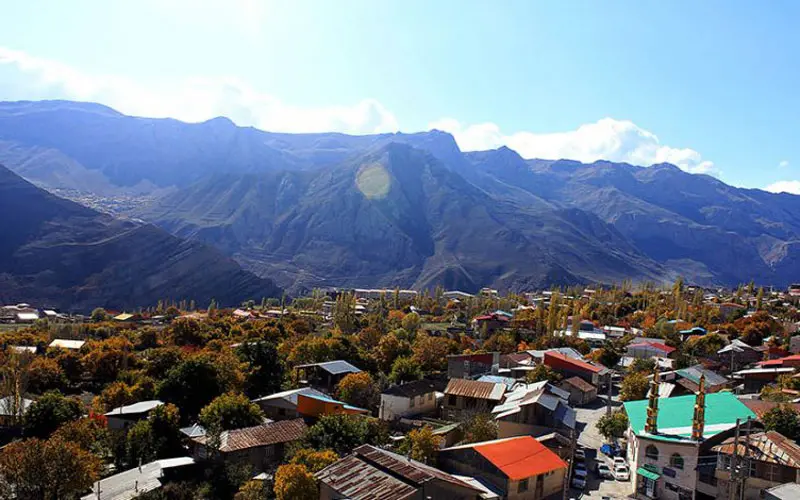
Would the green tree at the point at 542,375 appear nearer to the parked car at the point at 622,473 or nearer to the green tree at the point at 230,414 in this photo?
the parked car at the point at 622,473

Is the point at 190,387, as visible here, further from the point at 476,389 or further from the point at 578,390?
the point at 578,390

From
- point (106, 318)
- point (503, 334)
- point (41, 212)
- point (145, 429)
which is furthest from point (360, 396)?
point (41, 212)

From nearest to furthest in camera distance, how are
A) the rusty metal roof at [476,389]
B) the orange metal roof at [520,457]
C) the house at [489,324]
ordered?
the orange metal roof at [520,457] → the rusty metal roof at [476,389] → the house at [489,324]

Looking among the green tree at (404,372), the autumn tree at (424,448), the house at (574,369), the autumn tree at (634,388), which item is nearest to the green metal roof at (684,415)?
the autumn tree at (634,388)

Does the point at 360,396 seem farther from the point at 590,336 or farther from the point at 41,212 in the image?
the point at 41,212

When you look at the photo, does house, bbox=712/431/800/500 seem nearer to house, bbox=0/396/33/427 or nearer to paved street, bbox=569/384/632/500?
paved street, bbox=569/384/632/500

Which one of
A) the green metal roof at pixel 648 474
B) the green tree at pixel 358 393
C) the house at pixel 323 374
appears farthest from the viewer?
the house at pixel 323 374
